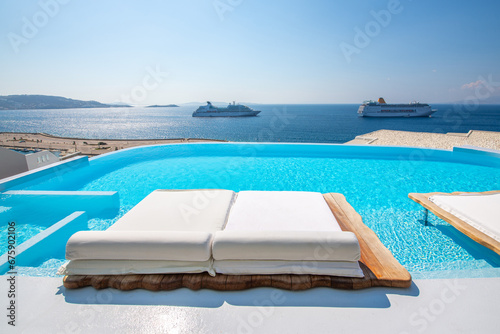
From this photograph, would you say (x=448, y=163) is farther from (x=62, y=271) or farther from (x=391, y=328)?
(x=62, y=271)

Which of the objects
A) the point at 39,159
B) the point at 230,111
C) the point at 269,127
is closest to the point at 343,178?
the point at 39,159

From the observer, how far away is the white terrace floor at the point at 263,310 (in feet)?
3.89

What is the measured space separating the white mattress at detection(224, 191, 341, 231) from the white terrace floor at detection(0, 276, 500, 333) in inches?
18.8

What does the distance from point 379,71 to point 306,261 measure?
19296 millimetres

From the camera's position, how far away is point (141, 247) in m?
1.45

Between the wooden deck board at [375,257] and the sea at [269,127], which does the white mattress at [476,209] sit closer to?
the wooden deck board at [375,257]

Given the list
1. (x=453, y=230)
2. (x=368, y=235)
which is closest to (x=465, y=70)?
(x=453, y=230)

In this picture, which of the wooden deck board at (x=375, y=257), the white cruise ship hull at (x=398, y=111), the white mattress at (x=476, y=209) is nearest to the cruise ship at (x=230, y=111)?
the white cruise ship hull at (x=398, y=111)

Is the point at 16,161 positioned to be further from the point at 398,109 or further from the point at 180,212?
the point at 398,109

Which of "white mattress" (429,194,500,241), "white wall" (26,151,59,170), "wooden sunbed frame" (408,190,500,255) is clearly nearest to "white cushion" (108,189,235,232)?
"wooden sunbed frame" (408,190,500,255)

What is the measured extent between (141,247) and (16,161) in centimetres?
564

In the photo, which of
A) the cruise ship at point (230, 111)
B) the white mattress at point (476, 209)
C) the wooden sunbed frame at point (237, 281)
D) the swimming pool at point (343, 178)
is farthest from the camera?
the cruise ship at point (230, 111)

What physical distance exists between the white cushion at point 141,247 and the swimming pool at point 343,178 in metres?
1.22

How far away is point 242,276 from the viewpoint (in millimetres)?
1479
